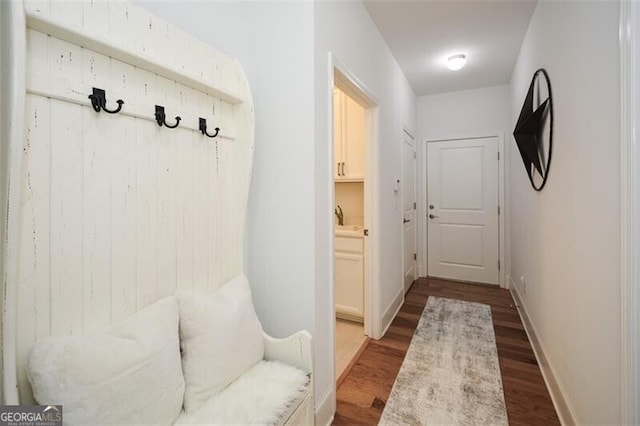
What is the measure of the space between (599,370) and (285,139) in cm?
175

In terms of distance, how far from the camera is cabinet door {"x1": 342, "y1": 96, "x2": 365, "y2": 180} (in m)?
2.94

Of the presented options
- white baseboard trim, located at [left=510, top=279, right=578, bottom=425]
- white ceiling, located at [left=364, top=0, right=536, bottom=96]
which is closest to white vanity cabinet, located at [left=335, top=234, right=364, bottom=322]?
white baseboard trim, located at [left=510, top=279, right=578, bottom=425]

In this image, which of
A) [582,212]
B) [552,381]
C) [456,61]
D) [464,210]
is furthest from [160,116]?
[464,210]

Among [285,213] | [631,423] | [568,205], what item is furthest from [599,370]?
[285,213]

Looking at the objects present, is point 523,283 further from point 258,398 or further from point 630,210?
point 258,398

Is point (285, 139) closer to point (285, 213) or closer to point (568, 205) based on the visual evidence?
point (285, 213)

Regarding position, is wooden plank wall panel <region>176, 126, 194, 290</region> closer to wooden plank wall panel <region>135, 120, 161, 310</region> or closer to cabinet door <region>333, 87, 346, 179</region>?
wooden plank wall panel <region>135, 120, 161, 310</region>

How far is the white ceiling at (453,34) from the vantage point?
2.25m

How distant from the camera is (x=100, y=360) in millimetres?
849

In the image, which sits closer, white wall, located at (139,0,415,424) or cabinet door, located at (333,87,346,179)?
white wall, located at (139,0,415,424)

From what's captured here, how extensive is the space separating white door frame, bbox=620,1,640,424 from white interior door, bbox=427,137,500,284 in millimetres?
3245

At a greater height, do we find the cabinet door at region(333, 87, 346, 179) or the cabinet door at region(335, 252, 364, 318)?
the cabinet door at region(333, 87, 346, 179)

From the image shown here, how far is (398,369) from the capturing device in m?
2.11

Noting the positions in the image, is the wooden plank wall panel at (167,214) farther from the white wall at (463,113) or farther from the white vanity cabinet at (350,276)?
the white wall at (463,113)
